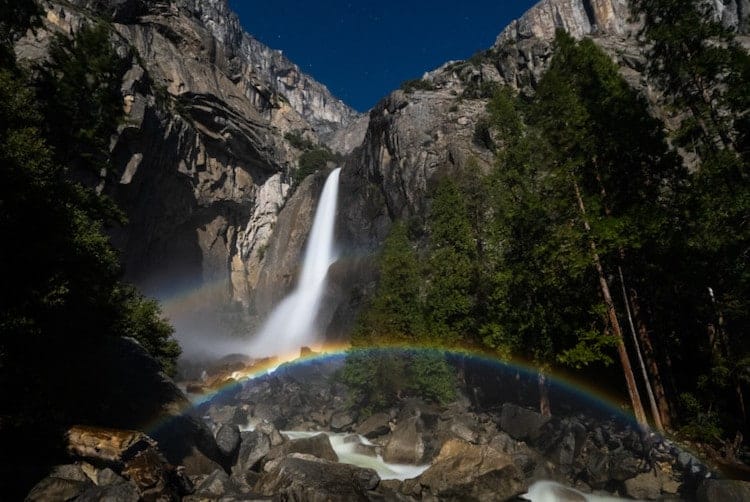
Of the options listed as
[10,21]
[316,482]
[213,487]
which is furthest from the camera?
[10,21]

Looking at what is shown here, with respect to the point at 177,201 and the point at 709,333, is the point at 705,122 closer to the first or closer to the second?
the point at 709,333

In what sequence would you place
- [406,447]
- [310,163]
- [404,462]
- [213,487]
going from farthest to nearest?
[310,163] → [406,447] → [404,462] → [213,487]

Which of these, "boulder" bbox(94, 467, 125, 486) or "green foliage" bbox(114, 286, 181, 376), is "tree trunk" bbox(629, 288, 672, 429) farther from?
"green foliage" bbox(114, 286, 181, 376)

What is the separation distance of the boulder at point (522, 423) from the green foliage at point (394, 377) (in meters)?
5.68

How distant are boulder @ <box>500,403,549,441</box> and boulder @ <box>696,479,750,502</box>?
266 inches

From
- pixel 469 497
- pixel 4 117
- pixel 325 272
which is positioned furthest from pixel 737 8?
pixel 4 117

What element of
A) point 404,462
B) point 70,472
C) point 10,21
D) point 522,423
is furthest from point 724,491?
point 10,21

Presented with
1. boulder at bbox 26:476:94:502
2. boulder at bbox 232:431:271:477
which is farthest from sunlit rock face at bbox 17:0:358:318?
boulder at bbox 26:476:94:502

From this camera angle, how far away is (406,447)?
65.2 ft

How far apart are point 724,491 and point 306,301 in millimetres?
54949

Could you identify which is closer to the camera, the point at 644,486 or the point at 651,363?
the point at 644,486

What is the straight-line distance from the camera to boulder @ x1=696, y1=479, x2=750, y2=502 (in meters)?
11.8

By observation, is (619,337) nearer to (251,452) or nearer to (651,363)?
(651,363)

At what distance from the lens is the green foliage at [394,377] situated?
26.5 m
